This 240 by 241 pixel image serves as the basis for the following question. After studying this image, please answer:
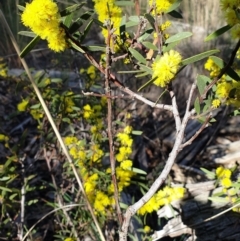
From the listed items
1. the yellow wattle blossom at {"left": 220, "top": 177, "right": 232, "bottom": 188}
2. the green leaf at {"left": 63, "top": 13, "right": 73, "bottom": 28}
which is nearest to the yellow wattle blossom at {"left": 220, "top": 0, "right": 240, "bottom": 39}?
the green leaf at {"left": 63, "top": 13, "right": 73, "bottom": 28}

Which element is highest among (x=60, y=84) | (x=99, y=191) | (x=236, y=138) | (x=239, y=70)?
(x=239, y=70)

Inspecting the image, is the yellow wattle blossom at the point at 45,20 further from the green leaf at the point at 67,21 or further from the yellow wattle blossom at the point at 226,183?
Answer: the yellow wattle blossom at the point at 226,183

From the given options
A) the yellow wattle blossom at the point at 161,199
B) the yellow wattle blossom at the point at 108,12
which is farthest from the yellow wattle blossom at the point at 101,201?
the yellow wattle blossom at the point at 108,12

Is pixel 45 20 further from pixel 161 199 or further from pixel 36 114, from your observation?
pixel 36 114

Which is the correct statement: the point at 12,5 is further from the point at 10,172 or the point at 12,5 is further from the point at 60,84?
the point at 10,172

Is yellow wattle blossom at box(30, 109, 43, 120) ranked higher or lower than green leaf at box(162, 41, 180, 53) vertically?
lower

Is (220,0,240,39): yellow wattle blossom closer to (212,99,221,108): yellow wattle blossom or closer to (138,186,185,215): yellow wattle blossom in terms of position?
(212,99,221,108): yellow wattle blossom

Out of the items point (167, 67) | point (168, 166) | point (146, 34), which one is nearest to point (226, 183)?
point (168, 166)

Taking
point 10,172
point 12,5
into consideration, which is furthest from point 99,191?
point 12,5
